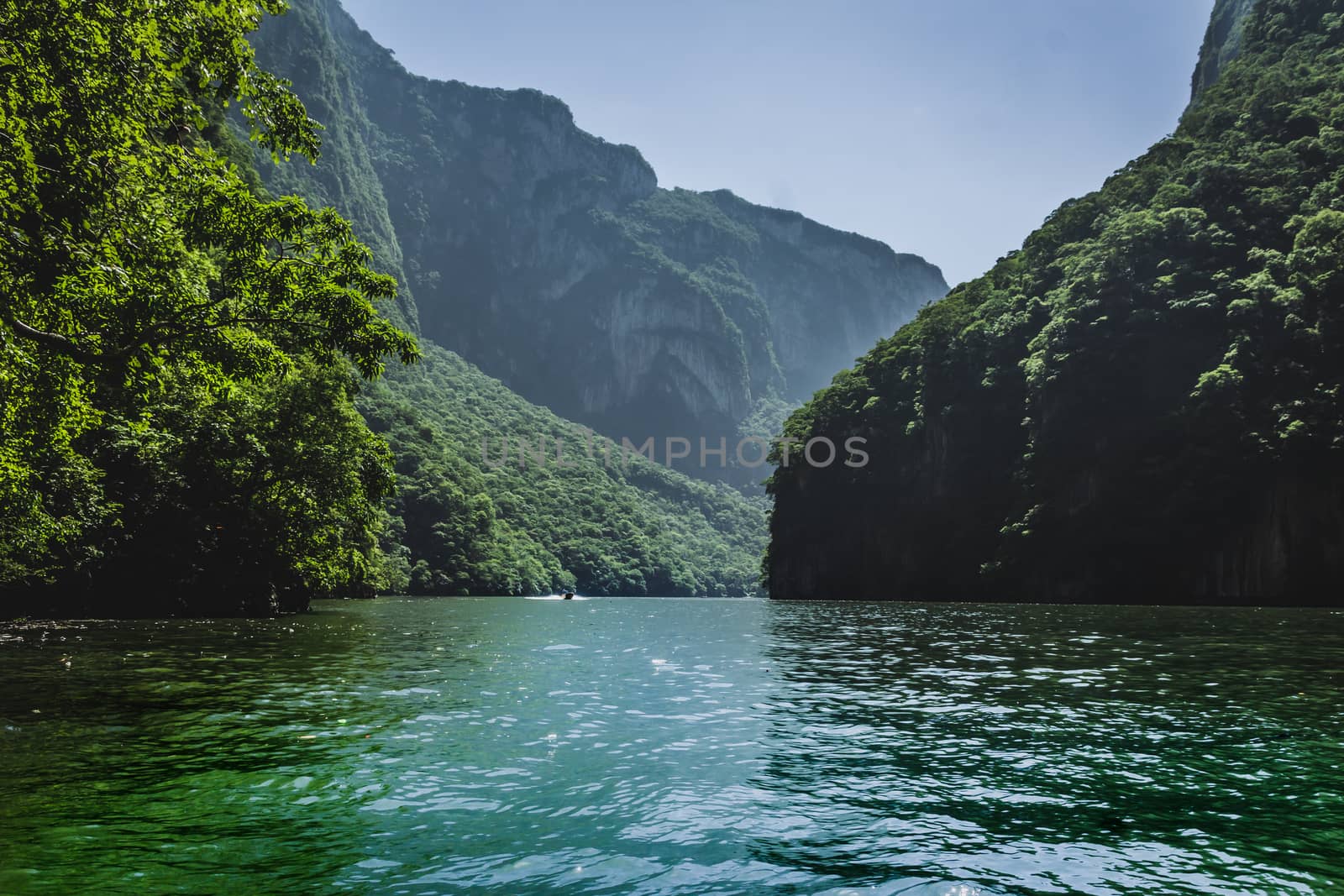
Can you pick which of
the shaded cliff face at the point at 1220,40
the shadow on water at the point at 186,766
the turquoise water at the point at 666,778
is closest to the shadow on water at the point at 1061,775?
the turquoise water at the point at 666,778

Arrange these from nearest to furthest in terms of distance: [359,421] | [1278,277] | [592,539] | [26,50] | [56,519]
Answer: [26,50] → [56,519] → [359,421] → [1278,277] → [592,539]

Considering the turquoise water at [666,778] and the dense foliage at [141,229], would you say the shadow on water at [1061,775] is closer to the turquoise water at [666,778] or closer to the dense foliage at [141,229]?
the turquoise water at [666,778]

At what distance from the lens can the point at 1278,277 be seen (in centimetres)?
6894

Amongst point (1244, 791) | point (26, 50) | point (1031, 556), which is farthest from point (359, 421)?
point (1031, 556)

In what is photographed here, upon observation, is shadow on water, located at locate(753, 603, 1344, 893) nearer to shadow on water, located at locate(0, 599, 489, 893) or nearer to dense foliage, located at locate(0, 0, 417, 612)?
shadow on water, located at locate(0, 599, 489, 893)

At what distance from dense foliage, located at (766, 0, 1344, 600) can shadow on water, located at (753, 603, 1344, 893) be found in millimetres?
50101

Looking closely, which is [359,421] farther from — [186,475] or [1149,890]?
[1149,890]

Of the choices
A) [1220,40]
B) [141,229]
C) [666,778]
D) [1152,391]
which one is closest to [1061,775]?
[666,778]

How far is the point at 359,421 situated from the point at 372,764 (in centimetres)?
3645

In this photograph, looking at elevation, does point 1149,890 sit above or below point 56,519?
below

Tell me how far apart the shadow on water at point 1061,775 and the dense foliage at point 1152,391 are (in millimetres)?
50101

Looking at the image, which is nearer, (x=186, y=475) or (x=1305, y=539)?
(x=186, y=475)

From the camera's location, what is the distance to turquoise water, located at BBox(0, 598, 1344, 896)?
7.22 metres

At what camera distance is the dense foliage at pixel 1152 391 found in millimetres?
63750
